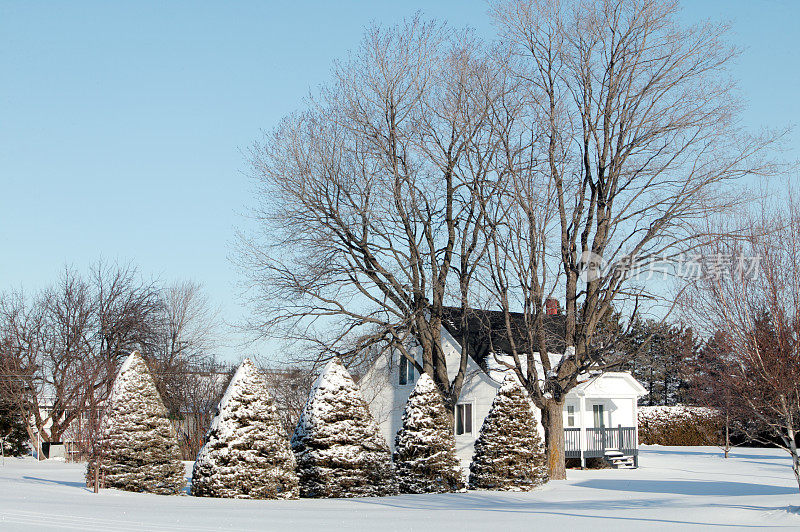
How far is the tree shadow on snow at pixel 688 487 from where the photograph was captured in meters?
19.6

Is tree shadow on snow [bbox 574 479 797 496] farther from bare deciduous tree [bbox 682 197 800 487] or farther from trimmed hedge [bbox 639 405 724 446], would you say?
trimmed hedge [bbox 639 405 724 446]

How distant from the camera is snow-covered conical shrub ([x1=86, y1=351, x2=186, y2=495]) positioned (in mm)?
17219

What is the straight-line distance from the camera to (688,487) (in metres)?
21.2

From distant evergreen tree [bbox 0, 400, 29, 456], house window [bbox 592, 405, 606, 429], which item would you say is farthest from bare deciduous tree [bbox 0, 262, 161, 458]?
house window [bbox 592, 405, 606, 429]

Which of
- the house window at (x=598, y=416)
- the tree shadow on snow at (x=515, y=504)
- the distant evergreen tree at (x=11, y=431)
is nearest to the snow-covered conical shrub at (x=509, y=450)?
the tree shadow on snow at (x=515, y=504)

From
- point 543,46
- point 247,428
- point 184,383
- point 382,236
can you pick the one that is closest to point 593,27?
point 543,46

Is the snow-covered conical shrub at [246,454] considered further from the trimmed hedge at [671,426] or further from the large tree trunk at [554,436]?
the trimmed hedge at [671,426]

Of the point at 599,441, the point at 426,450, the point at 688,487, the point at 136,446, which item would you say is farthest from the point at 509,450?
the point at 599,441

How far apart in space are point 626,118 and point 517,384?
807cm

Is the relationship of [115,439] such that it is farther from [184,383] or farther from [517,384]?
[184,383]

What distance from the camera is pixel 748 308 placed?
44.7 feet

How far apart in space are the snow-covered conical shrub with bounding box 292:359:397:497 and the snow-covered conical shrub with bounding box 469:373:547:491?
95.8 inches

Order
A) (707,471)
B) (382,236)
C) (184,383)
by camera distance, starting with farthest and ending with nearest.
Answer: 1. (184,383)
2. (707,471)
3. (382,236)

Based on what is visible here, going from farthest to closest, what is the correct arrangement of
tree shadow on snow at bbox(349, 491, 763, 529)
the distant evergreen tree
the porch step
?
the distant evergreen tree → the porch step → tree shadow on snow at bbox(349, 491, 763, 529)
